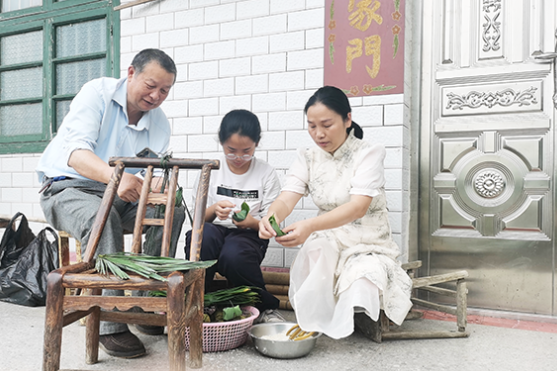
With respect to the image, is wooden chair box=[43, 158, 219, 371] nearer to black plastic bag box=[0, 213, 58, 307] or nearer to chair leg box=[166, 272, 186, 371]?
chair leg box=[166, 272, 186, 371]

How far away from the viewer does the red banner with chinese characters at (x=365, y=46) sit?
113 inches

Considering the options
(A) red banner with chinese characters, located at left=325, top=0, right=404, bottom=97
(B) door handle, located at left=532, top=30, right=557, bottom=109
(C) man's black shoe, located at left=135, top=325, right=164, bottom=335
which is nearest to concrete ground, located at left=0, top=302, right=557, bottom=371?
(C) man's black shoe, located at left=135, top=325, right=164, bottom=335

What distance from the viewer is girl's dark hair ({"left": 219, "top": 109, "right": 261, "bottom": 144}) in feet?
8.32

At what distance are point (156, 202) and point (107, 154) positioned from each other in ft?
1.94

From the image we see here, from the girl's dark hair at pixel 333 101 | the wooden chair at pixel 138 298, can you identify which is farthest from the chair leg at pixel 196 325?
the girl's dark hair at pixel 333 101

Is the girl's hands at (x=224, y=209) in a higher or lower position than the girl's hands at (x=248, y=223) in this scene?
higher

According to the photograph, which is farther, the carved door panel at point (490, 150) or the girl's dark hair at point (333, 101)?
the carved door panel at point (490, 150)

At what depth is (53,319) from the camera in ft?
5.42

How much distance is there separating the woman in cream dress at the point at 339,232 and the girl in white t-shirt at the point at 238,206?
0.25 metres

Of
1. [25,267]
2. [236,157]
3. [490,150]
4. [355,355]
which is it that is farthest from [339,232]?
[25,267]

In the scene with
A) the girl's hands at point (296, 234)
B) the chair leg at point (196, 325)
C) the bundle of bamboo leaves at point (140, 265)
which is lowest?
the chair leg at point (196, 325)

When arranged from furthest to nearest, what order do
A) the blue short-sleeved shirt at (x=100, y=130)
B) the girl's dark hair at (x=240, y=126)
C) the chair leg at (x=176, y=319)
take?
1. the girl's dark hair at (x=240, y=126)
2. the blue short-sleeved shirt at (x=100, y=130)
3. the chair leg at (x=176, y=319)

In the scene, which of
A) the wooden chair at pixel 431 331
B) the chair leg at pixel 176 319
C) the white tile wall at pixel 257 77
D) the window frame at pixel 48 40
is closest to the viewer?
the chair leg at pixel 176 319

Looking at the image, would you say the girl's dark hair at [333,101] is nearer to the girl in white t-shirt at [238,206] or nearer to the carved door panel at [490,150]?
the girl in white t-shirt at [238,206]
